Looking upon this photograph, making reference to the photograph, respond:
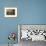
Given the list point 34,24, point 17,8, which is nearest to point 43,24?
point 34,24

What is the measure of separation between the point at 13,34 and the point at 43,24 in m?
0.94

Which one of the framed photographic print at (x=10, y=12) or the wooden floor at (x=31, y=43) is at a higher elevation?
the framed photographic print at (x=10, y=12)

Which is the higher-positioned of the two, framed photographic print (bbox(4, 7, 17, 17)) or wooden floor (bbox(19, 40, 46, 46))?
framed photographic print (bbox(4, 7, 17, 17))

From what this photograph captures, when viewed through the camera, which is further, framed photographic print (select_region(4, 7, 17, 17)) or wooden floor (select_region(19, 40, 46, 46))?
framed photographic print (select_region(4, 7, 17, 17))

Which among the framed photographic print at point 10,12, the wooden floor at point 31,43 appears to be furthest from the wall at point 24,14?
the wooden floor at point 31,43

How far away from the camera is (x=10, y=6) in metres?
4.00

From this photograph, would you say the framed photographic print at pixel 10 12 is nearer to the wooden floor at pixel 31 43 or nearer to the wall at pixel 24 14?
the wall at pixel 24 14

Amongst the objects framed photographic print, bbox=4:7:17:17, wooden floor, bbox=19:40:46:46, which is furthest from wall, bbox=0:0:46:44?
wooden floor, bbox=19:40:46:46

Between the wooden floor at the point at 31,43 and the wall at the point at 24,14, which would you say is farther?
the wall at the point at 24,14

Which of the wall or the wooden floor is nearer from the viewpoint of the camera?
the wooden floor

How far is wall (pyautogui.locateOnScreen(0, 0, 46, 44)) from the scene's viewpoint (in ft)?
13.1

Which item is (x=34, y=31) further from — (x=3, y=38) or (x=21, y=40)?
(x=3, y=38)

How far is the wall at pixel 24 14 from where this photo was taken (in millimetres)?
4004

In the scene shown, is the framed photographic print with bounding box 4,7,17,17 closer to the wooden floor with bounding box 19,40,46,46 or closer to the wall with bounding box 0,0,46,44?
the wall with bounding box 0,0,46,44
